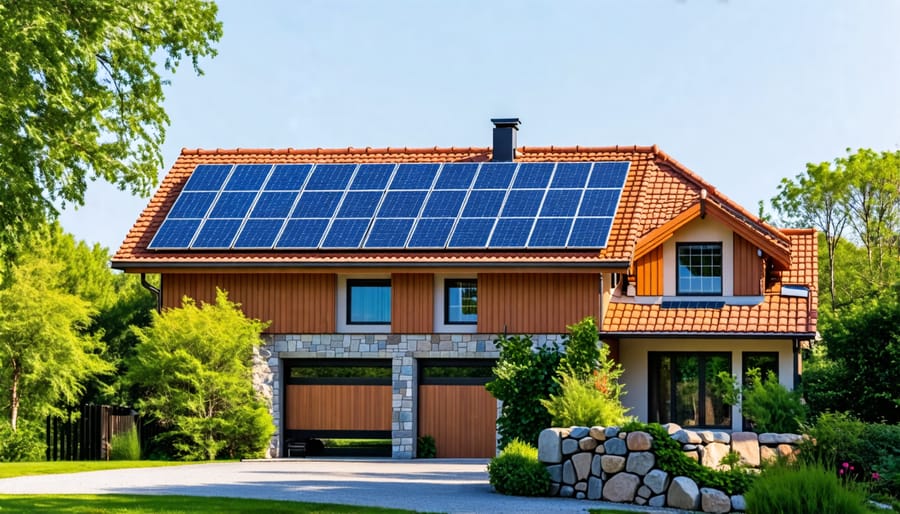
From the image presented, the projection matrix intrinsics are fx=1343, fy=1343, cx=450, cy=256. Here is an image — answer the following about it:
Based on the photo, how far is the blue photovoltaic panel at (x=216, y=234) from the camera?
103ft

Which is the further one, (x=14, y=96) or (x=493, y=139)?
(x=493, y=139)

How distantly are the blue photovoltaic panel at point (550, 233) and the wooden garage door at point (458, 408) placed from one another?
2950 mm

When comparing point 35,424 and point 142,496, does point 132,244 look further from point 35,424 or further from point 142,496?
point 142,496

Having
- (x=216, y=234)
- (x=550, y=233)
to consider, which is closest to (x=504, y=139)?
(x=550, y=233)

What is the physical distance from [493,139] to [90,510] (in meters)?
19.0

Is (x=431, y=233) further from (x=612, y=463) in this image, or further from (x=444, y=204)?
(x=612, y=463)

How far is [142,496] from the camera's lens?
19.4 meters

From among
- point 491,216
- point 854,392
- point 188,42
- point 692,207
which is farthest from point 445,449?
point 188,42

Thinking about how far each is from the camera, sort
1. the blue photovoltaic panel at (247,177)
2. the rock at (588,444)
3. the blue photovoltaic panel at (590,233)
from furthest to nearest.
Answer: the blue photovoltaic panel at (247,177)
the blue photovoltaic panel at (590,233)
the rock at (588,444)

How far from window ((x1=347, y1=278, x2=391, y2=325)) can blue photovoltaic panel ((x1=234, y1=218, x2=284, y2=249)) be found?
2.11m

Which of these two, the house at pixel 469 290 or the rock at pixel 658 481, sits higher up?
the house at pixel 469 290

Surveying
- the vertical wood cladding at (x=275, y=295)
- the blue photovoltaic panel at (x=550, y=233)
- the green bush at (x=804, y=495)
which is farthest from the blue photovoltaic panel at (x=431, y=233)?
the green bush at (x=804, y=495)

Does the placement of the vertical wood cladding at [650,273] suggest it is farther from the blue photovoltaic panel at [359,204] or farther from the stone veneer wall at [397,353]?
the blue photovoltaic panel at [359,204]

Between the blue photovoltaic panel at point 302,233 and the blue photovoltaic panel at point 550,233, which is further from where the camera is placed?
the blue photovoltaic panel at point 302,233
